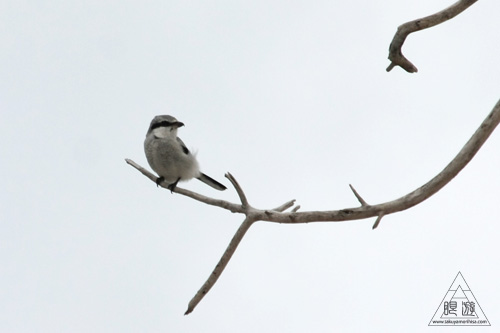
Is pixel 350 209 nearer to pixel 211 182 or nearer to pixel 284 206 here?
pixel 284 206

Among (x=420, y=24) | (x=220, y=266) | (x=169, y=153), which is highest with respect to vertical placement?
(x=420, y=24)

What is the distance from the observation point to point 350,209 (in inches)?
230

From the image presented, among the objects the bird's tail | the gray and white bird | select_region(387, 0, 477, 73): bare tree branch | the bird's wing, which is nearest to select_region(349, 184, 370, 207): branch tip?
select_region(387, 0, 477, 73): bare tree branch

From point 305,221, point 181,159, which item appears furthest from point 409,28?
point 181,159

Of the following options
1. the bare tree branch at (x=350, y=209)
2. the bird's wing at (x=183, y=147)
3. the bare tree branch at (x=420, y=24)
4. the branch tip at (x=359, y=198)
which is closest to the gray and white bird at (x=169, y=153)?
the bird's wing at (x=183, y=147)

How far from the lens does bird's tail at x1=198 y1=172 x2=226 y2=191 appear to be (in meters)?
10.3

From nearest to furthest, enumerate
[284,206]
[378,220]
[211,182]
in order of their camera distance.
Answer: [378,220] < [284,206] < [211,182]

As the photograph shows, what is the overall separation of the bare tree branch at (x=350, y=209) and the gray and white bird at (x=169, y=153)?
3.04m

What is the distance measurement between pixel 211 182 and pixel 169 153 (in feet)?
3.07

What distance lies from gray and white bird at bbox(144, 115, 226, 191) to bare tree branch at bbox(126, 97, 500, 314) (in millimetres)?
3036

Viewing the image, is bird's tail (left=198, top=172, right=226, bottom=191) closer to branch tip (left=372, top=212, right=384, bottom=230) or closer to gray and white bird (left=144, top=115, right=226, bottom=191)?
gray and white bird (left=144, top=115, right=226, bottom=191)

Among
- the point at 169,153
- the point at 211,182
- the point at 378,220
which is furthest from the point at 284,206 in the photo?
the point at 211,182

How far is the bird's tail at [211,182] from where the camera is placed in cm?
1034

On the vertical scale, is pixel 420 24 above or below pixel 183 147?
above
